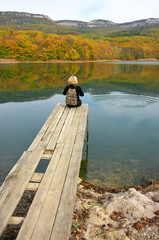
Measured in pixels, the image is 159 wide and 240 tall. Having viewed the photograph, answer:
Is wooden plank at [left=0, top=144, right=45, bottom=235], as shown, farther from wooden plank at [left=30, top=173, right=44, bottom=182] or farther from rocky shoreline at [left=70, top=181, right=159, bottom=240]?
rocky shoreline at [left=70, top=181, right=159, bottom=240]

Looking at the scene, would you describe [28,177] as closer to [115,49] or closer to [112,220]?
[112,220]

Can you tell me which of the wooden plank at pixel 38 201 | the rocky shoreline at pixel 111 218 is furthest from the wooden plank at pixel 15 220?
the rocky shoreline at pixel 111 218

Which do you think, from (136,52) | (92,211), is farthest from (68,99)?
(136,52)

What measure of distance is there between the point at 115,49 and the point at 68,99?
4346 inches

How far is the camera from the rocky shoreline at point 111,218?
8.70 feet

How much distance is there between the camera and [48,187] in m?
3.08

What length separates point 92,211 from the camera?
3283 mm

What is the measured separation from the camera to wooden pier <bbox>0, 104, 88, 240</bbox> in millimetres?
2352

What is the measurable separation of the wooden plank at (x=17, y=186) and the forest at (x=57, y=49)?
7204 cm

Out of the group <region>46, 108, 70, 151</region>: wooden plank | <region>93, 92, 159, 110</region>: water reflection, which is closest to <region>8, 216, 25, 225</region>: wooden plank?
<region>46, 108, 70, 151</region>: wooden plank

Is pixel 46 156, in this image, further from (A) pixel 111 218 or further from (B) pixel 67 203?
(A) pixel 111 218

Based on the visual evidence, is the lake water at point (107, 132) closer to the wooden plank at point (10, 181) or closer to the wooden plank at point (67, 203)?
the wooden plank at point (67, 203)

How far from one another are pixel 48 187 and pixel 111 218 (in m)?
1.19

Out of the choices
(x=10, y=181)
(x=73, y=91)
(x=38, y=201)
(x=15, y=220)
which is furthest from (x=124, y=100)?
(x=15, y=220)
